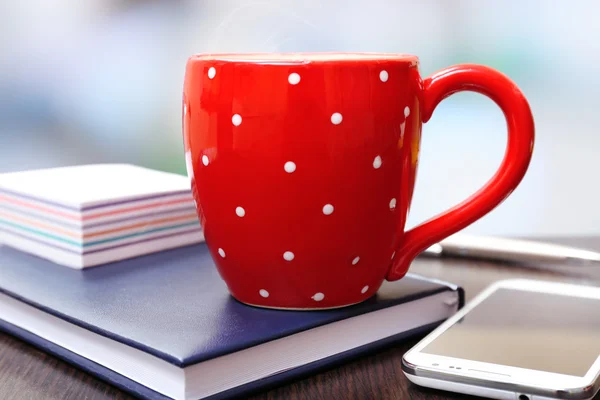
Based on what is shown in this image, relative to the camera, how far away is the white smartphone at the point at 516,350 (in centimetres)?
38

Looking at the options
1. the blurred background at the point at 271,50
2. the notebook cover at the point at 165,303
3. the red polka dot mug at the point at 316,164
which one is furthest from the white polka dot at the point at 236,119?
the blurred background at the point at 271,50

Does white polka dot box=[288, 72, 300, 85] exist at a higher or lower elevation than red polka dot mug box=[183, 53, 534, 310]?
higher

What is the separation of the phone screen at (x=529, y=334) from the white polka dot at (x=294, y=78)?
0.17 m

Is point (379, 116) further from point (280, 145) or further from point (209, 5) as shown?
point (209, 5)

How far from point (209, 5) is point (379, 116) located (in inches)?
47.1

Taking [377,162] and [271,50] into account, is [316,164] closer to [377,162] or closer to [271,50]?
[377,162]

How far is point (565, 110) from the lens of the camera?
6.03 ft

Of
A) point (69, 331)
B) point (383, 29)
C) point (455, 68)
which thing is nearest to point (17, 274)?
point (69, 331)

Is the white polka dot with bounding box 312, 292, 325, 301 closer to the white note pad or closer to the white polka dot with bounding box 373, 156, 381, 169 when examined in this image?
the white polka dot with bounding box 373, 156, 381, 169

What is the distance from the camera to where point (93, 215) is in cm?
57

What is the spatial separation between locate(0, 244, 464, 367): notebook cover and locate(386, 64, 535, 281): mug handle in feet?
0.22

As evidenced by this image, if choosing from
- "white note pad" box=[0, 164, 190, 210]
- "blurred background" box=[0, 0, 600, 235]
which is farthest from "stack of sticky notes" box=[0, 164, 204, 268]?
"blurred background" box=[0, 0, 600, 235]

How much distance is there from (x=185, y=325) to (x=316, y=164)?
0.12 meters

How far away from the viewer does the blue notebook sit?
380 mm
